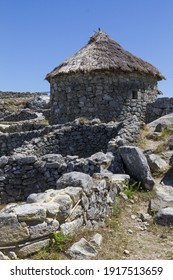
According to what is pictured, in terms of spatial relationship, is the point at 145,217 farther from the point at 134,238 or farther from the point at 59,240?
the point at 59,240

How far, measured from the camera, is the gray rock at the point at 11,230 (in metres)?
4.61

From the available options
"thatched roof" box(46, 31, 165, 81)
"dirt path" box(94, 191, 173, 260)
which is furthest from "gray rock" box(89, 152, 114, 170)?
"thatched roof" box(46, 31, 165, 81)

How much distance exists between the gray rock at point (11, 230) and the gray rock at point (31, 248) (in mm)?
120

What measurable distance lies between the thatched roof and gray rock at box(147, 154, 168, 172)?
10.8m

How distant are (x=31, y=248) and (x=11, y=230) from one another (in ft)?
1.19

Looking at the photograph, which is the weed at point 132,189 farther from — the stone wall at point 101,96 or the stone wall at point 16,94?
the stone wall at point 16,94

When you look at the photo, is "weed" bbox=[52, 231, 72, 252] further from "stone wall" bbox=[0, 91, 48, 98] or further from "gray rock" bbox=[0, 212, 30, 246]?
"stone wall" bbox=[0, 91, 48, 98]

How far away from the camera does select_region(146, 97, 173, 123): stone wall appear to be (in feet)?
67.6

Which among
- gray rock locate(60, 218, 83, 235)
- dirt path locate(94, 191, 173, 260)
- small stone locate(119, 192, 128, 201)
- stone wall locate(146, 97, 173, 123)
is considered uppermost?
stone wall locate(146, 97, 173, 123)

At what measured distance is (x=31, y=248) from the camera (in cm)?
478

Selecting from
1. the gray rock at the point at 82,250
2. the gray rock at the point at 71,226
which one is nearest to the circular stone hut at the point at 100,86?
the gray rock at the point at 71,226
